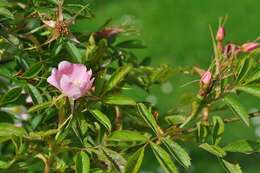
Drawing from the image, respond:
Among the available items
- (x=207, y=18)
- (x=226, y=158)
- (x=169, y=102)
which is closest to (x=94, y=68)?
(x=226, y=158)

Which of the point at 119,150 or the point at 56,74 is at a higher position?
the point at 56,74

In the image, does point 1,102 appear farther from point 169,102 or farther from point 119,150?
point 169,102

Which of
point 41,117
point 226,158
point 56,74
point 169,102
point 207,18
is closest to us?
point 56,74

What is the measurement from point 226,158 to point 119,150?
280 mm

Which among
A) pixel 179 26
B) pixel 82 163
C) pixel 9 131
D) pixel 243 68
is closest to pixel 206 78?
pixel 243 68

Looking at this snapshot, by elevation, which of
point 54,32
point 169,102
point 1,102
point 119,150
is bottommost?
point 169,102

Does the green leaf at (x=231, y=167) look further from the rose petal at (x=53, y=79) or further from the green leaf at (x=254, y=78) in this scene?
the rose petal at (x=53, y=79)

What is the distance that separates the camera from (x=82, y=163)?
4.16 ft

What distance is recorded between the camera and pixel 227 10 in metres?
5.93

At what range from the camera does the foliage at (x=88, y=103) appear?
1.30 m

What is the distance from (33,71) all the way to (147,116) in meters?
0.24

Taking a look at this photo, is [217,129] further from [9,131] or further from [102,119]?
[9,131]

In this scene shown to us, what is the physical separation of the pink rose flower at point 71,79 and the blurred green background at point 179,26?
11.4 ft

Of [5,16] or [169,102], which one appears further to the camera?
[169,102]
